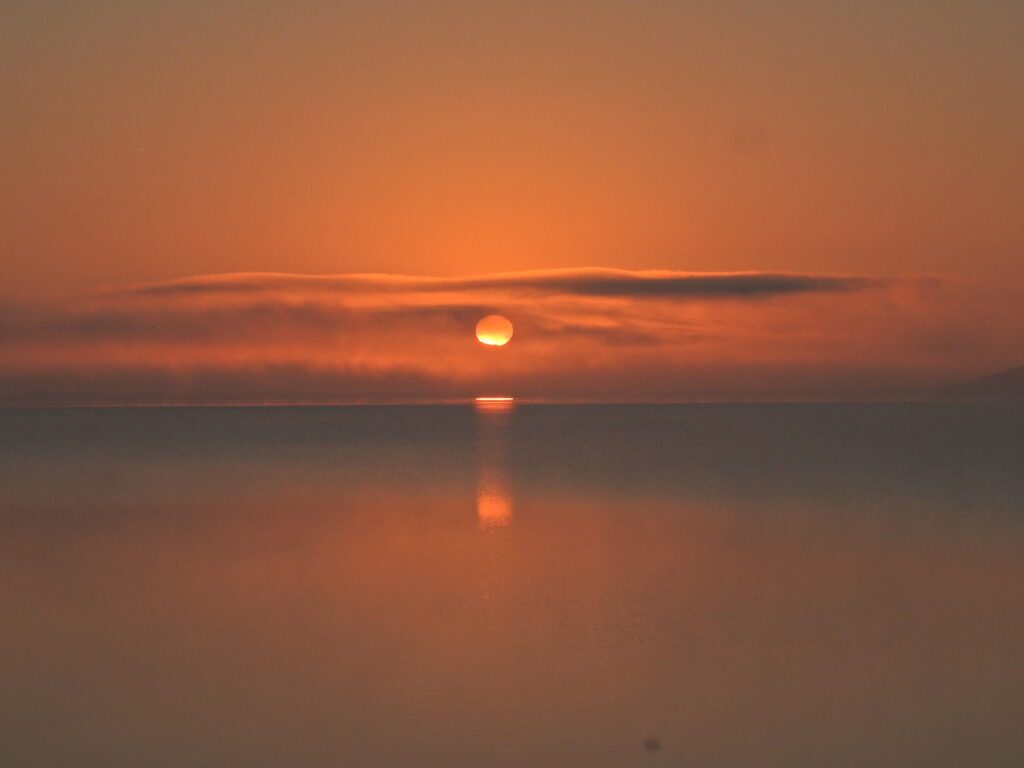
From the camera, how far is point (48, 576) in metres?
16.0

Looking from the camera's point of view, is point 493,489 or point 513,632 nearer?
point 513,632

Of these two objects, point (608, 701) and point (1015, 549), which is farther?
point (1015, 549)

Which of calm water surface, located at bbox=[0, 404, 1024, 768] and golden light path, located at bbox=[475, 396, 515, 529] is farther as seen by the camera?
golden light path, located at bbox=[475, 396, 515, 529]

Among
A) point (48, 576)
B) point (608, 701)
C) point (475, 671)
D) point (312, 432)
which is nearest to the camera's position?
point (608, 701)

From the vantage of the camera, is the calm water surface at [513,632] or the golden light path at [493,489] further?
the golden light path at [493,489]

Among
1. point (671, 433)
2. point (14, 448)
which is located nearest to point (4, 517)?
point (14, 448)

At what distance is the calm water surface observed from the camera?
898 cm

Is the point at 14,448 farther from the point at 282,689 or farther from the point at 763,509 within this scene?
the point at 282,689

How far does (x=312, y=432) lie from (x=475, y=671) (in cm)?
7563

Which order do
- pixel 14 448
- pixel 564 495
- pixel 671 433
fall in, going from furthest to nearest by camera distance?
pixel 671 433, pixel 14 448, pixel 564 495

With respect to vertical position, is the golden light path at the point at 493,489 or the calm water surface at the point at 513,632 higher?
the golden light path at the point at 493,489

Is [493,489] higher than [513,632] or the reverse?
higher

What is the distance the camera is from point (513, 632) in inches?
495

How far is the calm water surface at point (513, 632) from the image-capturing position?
8984 mm
